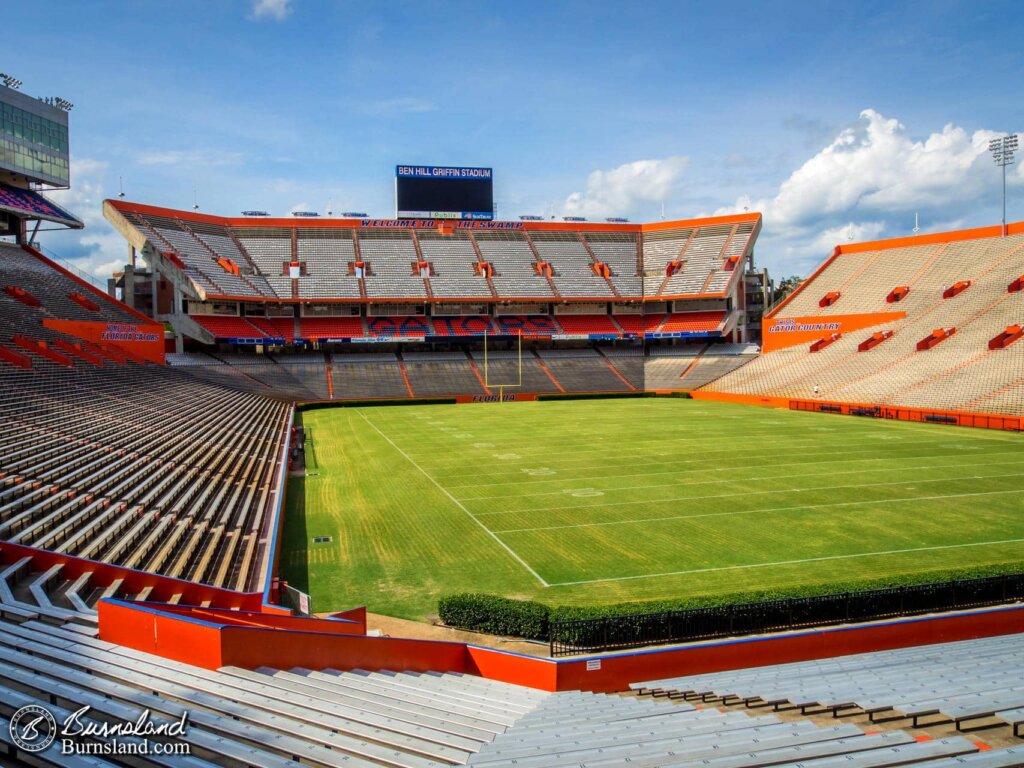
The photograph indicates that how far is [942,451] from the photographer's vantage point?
98.7ft

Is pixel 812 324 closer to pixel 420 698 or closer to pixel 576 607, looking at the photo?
pixel 576 607

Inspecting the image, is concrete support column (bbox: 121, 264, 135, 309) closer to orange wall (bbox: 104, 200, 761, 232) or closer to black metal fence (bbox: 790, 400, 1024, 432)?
orange wall (bbox: 104, 200, 761, 232)

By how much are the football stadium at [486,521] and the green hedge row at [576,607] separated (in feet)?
0.26

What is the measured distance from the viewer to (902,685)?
326 inches

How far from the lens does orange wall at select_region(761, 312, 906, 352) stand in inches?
2191

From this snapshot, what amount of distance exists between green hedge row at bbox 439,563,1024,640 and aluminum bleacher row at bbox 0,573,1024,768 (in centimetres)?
449

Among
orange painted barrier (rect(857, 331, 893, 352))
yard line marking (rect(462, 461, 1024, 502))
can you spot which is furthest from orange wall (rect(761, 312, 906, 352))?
yard line marking (rect(462, 461, 1024, 502))

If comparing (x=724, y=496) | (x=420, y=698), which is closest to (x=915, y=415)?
(x=724, y=496)

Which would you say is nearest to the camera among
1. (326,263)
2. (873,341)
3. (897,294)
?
(873,341)

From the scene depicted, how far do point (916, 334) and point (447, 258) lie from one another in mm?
40083

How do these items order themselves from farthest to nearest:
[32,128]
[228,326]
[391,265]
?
[391,265]
[228,326]
[32,128]

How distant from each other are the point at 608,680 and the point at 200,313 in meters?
58.5

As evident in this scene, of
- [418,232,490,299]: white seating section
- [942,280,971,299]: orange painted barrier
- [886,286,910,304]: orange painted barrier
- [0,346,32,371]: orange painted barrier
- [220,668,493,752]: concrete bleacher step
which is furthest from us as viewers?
[418,232,490,299]: white seating section

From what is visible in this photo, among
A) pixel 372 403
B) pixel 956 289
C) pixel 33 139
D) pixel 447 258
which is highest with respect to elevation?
pixel 33 139
